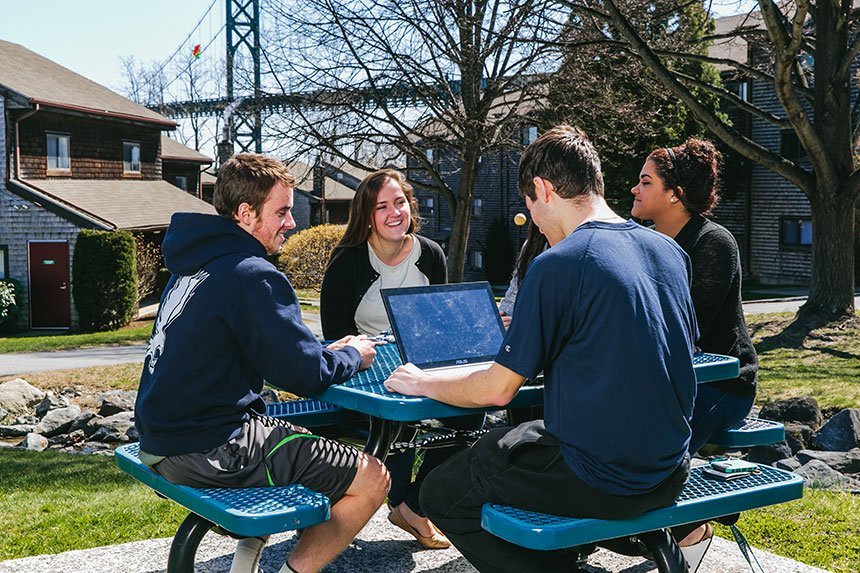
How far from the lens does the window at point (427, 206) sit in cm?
4675

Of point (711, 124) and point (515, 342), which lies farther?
point (711, 124)

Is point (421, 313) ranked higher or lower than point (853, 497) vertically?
higher

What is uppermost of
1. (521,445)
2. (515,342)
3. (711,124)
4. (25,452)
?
(711,124)

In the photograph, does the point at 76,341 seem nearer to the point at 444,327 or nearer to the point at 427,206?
the point at 444,327

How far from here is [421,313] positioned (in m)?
3.71

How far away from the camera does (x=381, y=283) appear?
531 centimetres

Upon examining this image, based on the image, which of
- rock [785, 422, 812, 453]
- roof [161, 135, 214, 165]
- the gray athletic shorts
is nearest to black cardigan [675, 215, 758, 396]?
the gray athletic shorts

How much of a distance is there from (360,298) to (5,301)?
23.4 meters

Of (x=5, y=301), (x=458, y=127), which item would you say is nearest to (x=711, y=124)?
(x=458, y=127)

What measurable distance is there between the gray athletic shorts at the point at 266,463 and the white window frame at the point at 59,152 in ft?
91.9

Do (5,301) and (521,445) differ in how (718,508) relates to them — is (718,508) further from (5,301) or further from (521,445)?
(5,301)

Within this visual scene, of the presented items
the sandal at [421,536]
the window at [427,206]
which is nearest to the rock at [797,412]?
the sandal at [421,536]

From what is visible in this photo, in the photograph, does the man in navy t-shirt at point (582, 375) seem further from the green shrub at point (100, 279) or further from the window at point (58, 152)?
the window at point (58, 152)

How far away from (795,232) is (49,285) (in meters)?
23.8
